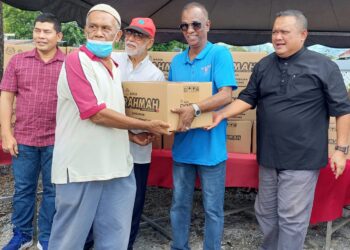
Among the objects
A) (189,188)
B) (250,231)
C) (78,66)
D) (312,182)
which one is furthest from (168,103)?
(250,231)

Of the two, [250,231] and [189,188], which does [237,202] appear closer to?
[250,231]

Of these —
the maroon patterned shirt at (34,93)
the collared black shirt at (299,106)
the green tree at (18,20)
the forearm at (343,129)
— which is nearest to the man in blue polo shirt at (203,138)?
the collared black shirt at (299,106)

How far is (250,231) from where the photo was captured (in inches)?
136

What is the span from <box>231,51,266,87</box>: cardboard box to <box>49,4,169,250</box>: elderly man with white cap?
4.11 ft

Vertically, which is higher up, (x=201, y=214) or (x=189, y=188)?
(x=189, y=188)

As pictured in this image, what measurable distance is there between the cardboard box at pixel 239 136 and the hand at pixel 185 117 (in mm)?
840

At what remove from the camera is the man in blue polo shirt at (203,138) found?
2328mm

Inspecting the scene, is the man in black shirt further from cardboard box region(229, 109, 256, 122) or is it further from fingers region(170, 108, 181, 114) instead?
cardboard box region(229, 109, 256, 122)

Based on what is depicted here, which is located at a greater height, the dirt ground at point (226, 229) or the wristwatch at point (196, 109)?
the wristwatch at point (196, 109)

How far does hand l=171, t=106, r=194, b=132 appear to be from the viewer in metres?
2.12

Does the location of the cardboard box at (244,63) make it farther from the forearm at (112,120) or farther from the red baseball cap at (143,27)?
the forearm at (112,120)

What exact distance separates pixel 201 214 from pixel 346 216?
1.38 m

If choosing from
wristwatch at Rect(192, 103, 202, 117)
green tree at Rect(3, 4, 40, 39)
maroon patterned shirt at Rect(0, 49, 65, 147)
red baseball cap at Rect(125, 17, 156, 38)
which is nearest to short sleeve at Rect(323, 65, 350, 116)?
wristwatch at Rect(192, 103, 202, 117)

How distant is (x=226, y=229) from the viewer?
350 cm
